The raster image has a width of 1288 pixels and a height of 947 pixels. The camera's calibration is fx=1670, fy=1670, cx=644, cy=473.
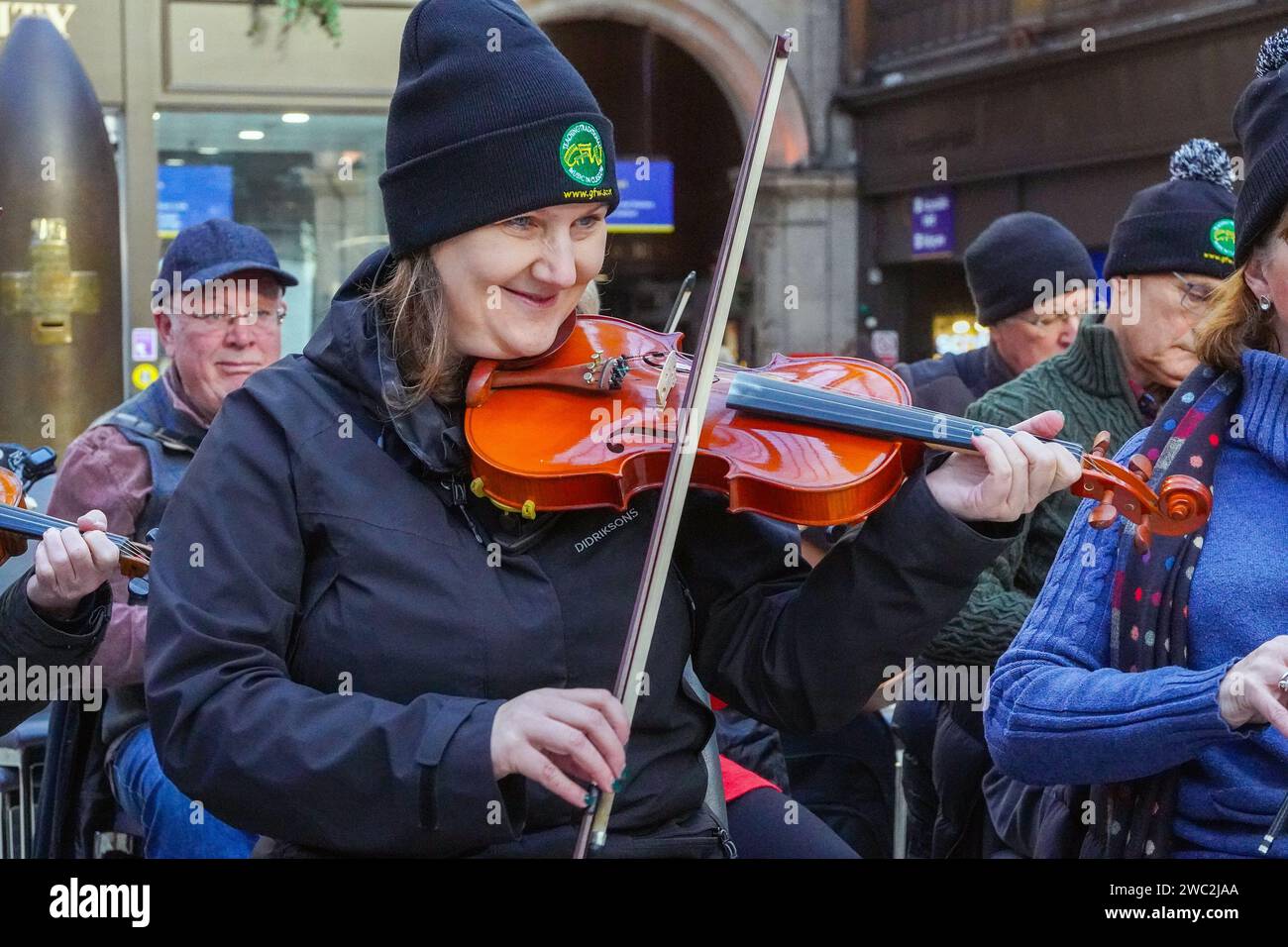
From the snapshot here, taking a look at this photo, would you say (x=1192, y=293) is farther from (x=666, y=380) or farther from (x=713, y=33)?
(x=713, y=33)

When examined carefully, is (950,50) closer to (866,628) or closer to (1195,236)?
(1195,236)

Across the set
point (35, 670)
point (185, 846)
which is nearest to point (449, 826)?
point (35, 670)

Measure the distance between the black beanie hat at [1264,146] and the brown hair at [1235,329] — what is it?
Answer: 0.03 meters

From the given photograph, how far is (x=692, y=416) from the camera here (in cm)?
181

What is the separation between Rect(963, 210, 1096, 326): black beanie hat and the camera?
4.29 meters

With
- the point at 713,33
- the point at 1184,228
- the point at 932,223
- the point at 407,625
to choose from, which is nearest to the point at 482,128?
the point at 407,625

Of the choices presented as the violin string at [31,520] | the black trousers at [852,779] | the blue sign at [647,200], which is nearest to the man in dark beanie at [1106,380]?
the black trousers at [852,779]

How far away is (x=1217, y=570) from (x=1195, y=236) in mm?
1648

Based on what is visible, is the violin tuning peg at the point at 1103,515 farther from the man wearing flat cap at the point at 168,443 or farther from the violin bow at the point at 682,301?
the man wearing flat cap at the point at 168,443

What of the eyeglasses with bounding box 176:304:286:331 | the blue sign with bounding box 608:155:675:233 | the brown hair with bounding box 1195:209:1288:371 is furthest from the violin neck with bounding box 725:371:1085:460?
the blue sign with bounding box 608:155:675:233

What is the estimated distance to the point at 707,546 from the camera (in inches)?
80.0

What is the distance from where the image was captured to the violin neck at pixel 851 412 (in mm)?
1854

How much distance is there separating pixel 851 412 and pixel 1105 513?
0.31 meters

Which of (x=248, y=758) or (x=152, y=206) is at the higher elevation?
(x=152, y=206)
